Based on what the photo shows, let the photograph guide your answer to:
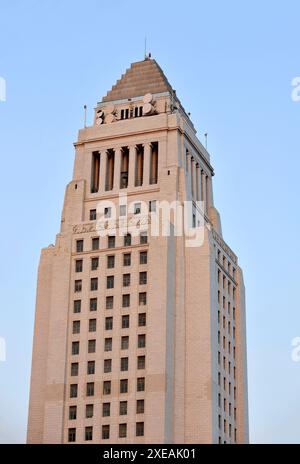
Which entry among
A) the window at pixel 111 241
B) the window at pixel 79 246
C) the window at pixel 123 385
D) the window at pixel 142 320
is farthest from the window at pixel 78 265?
the window at pixel 123 385

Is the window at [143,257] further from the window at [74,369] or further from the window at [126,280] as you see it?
the window at [74,369]

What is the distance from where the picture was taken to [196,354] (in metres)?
91.8

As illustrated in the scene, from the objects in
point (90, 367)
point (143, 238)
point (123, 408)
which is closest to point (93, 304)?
point (90, 367)

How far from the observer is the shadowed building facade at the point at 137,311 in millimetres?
89562

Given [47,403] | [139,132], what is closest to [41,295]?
[47,403]

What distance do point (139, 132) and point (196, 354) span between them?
2322 cm

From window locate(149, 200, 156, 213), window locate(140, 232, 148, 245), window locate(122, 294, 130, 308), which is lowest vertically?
window locate(122, 294, 130, 308)

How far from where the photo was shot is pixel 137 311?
92312mm

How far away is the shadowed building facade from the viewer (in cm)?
8956

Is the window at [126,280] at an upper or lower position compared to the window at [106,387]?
upper

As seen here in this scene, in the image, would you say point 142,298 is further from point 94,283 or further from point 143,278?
point 94,283

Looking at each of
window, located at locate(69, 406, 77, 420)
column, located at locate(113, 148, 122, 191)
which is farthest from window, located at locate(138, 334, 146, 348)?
column, located at locate(113, 148, 122, 191)

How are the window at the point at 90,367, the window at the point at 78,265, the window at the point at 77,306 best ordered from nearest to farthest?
the window at the point at 90,367
the window at the point at 77,306
the window at the point at 78,265

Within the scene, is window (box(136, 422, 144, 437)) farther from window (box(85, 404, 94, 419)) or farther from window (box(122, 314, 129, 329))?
window (box(122, 314, 129, 329))
